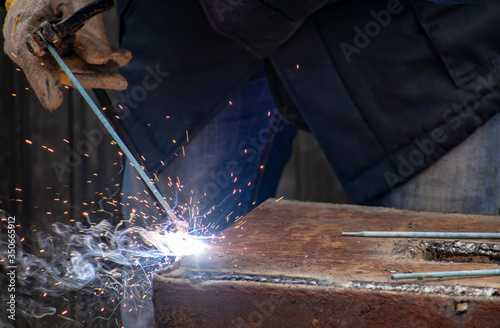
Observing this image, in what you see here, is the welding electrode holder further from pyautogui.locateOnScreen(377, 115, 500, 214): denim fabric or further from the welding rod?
pyautogui.locateOnScreen(377, 115, 500, 214): denim fabric

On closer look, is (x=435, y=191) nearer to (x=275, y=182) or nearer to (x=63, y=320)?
(x=275, y=182)

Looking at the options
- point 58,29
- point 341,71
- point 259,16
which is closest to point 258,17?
point 259,16

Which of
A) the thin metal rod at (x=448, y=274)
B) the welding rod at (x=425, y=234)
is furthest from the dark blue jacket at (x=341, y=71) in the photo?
the thin metal rod at (x=448, y=274)

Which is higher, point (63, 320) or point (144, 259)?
point (144, 259)

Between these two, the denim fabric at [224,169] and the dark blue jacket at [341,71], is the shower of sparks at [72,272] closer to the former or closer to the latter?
the denim fabric at [224,169]

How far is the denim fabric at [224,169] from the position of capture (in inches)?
66.0

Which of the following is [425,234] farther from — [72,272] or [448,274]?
[72,272]

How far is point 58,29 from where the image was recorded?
1.22 m

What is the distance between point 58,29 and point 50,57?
140mm

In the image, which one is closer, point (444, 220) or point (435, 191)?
point (444, 220)

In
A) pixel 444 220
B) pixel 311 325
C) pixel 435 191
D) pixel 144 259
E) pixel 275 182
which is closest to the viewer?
pixel 311 325

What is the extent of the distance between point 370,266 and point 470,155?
69cm

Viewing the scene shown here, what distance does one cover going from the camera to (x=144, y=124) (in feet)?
5.36

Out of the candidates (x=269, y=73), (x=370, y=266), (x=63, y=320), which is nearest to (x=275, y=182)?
(x=269, y=73)
